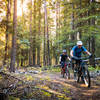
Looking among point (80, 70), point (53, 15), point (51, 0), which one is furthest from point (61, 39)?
point (53, 15)

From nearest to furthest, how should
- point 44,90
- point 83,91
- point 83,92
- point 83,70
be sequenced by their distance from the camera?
point 44,90
point 83,92
point 83,91
point 83,70

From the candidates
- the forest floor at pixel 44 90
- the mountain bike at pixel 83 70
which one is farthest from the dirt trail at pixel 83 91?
the mountain bike at pixel 83 70

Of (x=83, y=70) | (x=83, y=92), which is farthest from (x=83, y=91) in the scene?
(x=83, y=70)

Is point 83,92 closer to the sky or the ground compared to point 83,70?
closer to the ground

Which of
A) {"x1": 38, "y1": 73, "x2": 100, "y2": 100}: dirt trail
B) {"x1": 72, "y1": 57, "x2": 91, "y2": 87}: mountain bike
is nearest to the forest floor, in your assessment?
{"x1": 38, "y1": 73, "x2": 100, "y2": 100}: dirt trail

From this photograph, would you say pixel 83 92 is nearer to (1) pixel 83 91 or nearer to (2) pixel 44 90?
(1) pixel 83 91

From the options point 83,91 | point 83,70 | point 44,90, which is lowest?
point 83,91

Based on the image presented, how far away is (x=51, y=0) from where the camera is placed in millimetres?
10383

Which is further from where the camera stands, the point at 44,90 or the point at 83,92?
the point at 83,92

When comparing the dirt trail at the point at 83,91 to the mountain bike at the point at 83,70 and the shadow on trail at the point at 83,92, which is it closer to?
the shadow on trail at the point at 83,92

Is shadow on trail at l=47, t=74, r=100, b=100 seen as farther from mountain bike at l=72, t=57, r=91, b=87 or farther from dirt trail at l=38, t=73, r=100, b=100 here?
mountain bike at l=72, t=57, r=91, b=87

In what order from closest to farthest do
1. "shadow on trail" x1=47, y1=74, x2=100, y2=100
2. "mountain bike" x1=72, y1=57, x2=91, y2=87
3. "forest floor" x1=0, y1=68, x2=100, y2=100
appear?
"forest floor" x1=0, y1=68, x2=100, y2=100, "shadow on trail" x1=47, y1=74, x2=100, y2=100, "mountain bike" x1=72, y1=57, x2=91, y2=87

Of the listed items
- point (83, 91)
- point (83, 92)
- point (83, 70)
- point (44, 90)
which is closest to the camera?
point (44, 90)

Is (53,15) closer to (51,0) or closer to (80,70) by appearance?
(51,0)
